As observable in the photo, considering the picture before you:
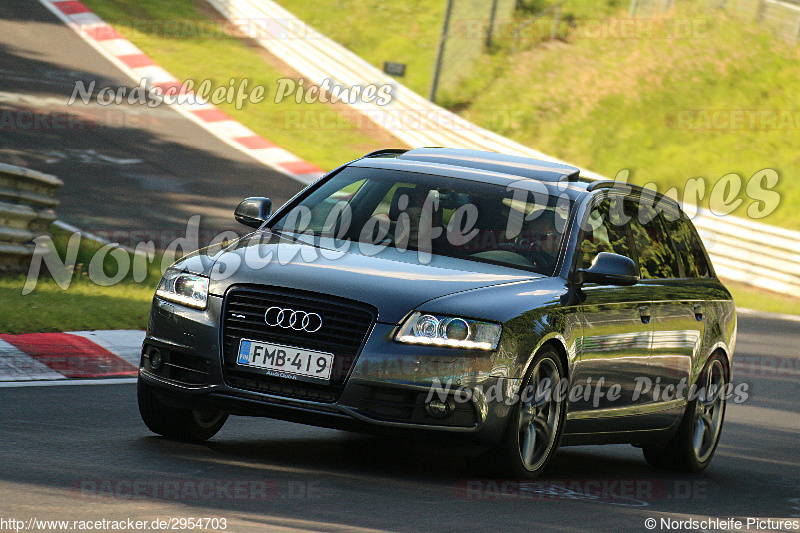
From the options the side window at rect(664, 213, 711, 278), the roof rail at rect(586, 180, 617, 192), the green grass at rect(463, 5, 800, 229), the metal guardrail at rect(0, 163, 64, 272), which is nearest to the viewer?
the roof rail at rect(586, 180, 617, 192)

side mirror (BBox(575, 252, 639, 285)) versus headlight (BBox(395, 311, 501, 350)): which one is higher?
side mirror (BBox(575, 252, 639, 285))

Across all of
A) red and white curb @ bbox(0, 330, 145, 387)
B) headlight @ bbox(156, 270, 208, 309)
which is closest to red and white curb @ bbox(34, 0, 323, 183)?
red and white curb @ bbox(0, 330, 145, 387)

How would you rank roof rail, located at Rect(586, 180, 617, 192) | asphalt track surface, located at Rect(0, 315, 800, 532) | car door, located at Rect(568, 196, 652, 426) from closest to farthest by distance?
1. asphalt track surface, located at Rect(0, 315, 800, 532)
2. car door, located at Rect(568, 196, 652, 426)
3. roof rail, located at Rect(586, 180, 617, 192)

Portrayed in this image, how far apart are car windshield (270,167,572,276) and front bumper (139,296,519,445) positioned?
94 cm

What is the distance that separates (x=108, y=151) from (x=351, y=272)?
48.6 ft

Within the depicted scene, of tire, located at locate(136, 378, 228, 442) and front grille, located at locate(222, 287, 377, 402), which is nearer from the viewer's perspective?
front grille, located at locate(222, 287, 377, 402)

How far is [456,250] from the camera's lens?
764cm

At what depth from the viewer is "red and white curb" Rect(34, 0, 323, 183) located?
76.3 ft

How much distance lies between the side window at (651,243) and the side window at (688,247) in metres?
0.14

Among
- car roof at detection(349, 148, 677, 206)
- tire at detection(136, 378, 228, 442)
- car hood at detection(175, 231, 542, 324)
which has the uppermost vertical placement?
car roof at detection(349, 148, 677, 206)

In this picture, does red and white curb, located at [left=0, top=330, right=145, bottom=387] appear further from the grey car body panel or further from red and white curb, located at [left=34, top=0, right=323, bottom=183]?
red and white curb, located at [left=34, top=0, right=323, bottom=183]

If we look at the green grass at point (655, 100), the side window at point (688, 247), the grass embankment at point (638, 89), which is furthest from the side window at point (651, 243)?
the green grass at point (655, 100)

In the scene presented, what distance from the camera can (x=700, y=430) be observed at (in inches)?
359

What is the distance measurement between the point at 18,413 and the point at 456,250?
→ 274 cm
